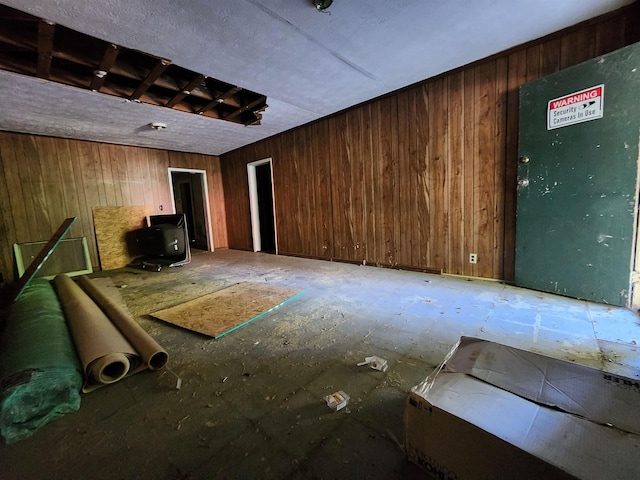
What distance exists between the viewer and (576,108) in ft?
7.66

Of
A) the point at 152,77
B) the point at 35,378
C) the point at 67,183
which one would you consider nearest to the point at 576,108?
the point at 152,77

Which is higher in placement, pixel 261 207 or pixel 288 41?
pixel 288 41

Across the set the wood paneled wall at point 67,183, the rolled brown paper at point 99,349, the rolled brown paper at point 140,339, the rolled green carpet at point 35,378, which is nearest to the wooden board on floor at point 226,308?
the rolled brown paper at point 140,339

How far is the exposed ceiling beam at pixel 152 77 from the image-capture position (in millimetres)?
2500

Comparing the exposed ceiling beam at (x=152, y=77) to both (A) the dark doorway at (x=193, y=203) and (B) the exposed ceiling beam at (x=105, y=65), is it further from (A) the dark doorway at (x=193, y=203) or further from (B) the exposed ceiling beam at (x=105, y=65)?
(A) the dark doorway at (x=193, y=203)

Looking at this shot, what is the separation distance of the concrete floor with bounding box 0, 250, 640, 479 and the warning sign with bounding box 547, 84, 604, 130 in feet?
5.35

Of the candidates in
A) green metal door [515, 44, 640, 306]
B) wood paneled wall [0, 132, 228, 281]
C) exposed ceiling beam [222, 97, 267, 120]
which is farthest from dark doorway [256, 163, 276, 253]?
green metal door [515, 44, 640, 306]

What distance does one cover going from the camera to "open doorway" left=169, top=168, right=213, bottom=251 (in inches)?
256

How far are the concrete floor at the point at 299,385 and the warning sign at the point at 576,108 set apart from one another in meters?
1.63

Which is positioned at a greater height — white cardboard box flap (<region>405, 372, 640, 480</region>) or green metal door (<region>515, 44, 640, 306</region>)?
green metal door (<region>515, 44, 640, 306</region>)

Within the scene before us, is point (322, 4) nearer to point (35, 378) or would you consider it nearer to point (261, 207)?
point (35, 378)

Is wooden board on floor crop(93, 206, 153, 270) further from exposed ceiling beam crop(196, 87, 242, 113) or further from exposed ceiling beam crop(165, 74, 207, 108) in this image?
exposed ceiling beam crop(196, 87, 242, 113)

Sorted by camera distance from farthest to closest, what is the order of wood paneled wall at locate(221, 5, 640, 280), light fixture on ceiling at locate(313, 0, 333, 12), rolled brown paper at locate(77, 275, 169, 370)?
wood paneled wall at locate(221, 5, 640, 280) → light fixture on ceiling at locate(313, 0, 333, 12) → rolled brown paper at locate(77, 275, 169, 370)

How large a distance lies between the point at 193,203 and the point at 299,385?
7.25 meters
